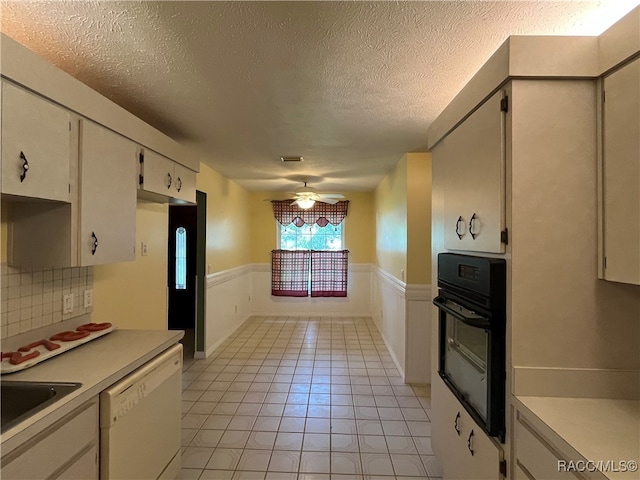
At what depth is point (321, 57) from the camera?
5.14ft

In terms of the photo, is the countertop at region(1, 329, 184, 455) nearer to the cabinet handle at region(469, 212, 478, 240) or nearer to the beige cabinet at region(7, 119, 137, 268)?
the beige cabinet at region(7, 119, 137, 268)

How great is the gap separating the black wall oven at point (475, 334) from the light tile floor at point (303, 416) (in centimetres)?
88

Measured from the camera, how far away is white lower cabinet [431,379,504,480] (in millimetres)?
1287

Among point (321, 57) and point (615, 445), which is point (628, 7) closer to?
point (321, 57)

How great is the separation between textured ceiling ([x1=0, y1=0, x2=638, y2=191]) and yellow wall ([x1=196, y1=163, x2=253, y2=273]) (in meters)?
1.53

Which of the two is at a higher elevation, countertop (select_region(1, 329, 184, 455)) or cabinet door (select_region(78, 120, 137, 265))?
cabinet door (select_region(78, 120, 137, 265))

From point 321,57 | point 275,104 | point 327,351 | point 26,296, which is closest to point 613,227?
point 321,57

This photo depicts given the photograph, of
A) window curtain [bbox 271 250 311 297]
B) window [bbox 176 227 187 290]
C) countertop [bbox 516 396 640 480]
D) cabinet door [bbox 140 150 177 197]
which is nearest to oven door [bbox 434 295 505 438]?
countertop [bbox 516 396 640 480]

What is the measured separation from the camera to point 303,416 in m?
2.64

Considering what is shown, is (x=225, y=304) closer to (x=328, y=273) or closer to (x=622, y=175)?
(x=328, y=273)

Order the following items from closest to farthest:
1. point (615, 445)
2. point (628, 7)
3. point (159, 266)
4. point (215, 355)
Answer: point (615, 445)
point (628, 7)
point (159, 266)
point (215, 355)

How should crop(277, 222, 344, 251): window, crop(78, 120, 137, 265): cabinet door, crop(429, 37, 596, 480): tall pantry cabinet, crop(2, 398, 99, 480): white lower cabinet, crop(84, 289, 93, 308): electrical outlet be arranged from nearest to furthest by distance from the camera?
crop(2, 398, 99, 480): white lower cabinet → crop(429, 37, 596, 480): tall pantry cabinet → crop(78, 120, 137, 265): cabinet door → crop(84, 289, 93, 308): electrical outlet → crop(277, 222, 344, 251): window

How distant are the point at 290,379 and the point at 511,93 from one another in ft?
10.3

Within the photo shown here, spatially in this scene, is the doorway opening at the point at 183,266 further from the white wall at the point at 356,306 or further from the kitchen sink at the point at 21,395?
the kitchen sink at the point at 21,395
